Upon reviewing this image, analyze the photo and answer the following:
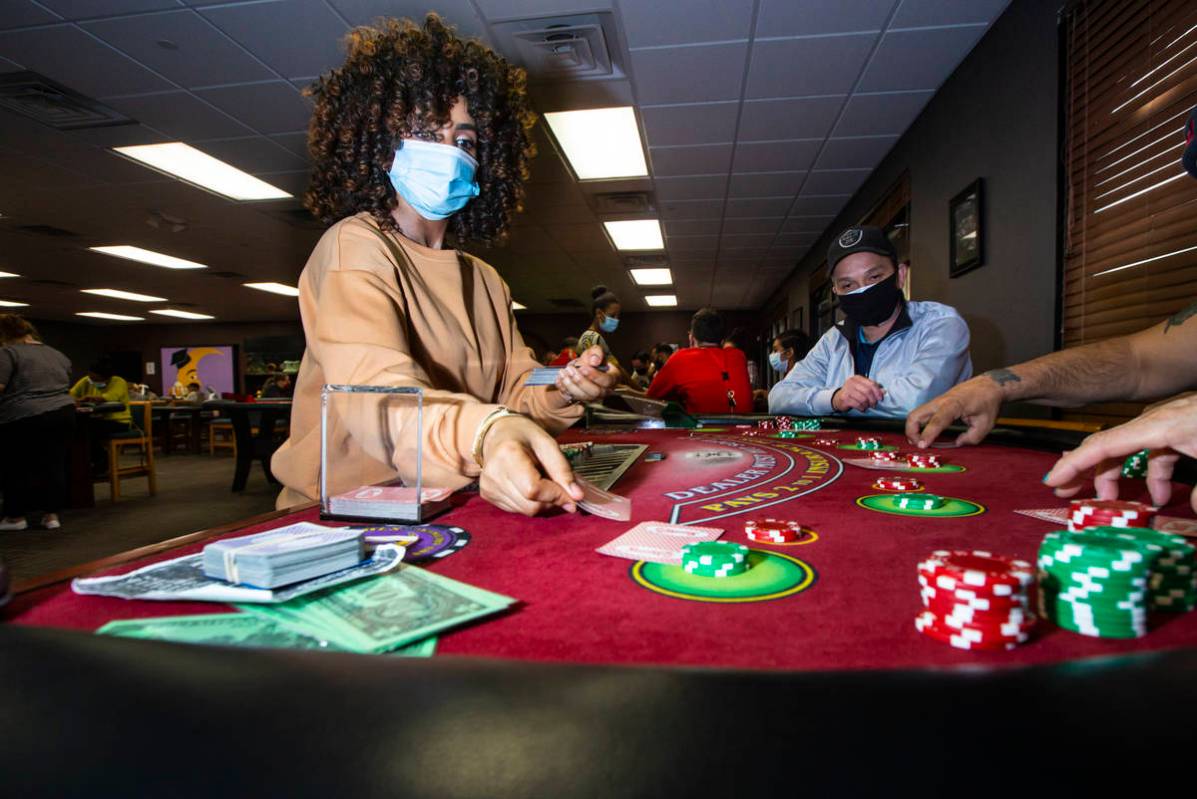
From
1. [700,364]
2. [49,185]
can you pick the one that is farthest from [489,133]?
[49,185]

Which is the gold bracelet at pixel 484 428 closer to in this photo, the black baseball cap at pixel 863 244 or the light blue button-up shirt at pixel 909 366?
the light blue button-up shirt at pixel 909 366

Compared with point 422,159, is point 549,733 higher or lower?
lower

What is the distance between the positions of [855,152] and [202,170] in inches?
271

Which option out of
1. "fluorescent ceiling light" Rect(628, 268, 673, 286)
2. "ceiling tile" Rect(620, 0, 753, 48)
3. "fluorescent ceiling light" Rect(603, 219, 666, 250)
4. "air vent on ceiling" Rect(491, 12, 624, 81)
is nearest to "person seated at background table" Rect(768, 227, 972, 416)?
"ceiling tile" Rect(620, 0, 753, 48)

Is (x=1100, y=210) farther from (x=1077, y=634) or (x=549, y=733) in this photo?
(x=549, y=733)

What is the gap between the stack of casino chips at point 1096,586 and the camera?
21.2 inches

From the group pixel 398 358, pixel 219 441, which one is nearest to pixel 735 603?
pixel 398 358

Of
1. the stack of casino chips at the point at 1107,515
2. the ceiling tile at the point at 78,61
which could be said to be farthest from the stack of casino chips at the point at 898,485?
the ceiling tile at the point at 78,61

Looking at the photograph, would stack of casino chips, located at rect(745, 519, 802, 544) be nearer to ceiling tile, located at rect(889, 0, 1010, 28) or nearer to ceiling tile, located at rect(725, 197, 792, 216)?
ceiling tile, located at rect(889, 0, 1010, 28)

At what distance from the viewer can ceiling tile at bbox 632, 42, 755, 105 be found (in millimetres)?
4316

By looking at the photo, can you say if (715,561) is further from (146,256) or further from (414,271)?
(146,256)

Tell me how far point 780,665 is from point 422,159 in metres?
1.65

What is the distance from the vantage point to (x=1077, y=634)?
22.2 inches

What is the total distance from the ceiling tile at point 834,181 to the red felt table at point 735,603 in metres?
6.18
